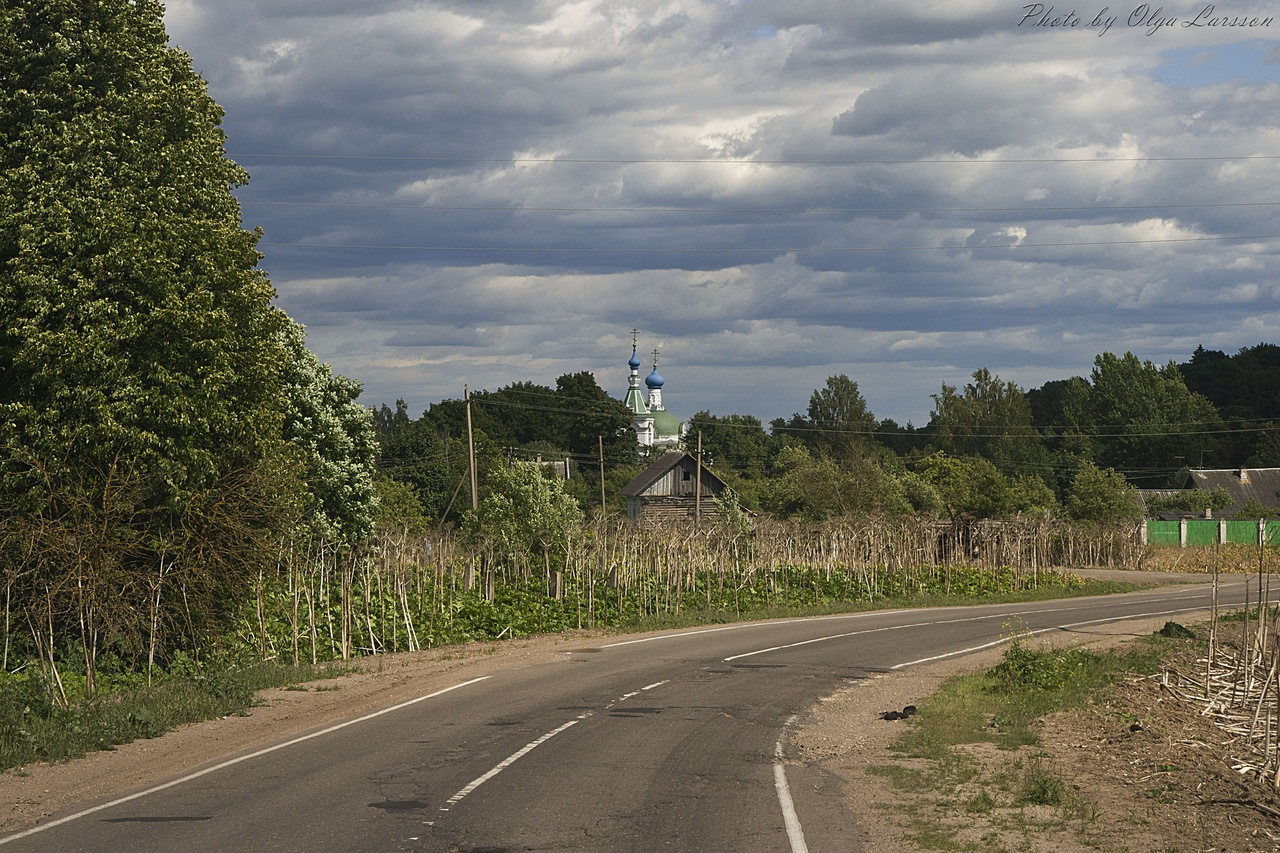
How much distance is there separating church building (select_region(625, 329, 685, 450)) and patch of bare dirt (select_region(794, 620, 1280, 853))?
13118 centimetres

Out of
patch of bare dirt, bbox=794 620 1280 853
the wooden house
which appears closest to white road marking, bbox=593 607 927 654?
patch of bare dirt, bbox=794 620 1280 853

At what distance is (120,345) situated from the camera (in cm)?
2091

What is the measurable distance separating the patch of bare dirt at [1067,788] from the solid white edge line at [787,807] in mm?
492

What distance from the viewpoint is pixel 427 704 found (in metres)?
17.7

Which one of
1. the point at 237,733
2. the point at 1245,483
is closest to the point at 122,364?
the point at 237,733

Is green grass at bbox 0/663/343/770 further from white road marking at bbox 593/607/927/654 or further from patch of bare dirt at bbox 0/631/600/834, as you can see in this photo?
white road marking at bbox 593/607/927/654

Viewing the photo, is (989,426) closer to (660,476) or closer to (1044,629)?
(660,476)

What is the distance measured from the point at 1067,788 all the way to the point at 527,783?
18.7ft

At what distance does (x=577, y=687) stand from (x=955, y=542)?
34.2m

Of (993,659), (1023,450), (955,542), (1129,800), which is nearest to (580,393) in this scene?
(1023,450)

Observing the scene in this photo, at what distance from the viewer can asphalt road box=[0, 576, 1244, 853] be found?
9.65 meters

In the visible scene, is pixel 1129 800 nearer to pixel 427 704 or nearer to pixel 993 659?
pixel 427 704

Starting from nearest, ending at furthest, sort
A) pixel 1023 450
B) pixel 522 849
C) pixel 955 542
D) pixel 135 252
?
pixel 522 849 < pixel 135 252 < pixel 955 542 < pixel 1023 450

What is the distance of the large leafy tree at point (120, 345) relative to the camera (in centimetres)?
1973
